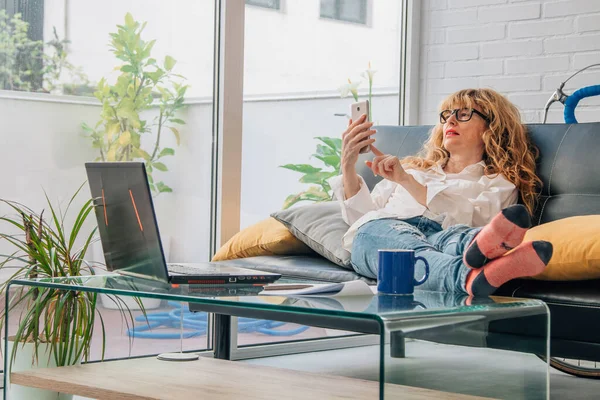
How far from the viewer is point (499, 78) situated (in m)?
4.12

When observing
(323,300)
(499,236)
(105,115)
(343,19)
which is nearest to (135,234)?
(323,300)

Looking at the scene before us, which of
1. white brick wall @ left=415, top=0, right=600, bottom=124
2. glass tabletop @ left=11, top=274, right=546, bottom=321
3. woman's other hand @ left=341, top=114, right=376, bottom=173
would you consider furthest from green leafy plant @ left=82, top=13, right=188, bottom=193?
white brick wall @ left=415, top=0, right=600, bottom=124

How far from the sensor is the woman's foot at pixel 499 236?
5.98 feet

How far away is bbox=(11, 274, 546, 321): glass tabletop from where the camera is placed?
1470mm

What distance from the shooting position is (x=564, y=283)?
7.60ft

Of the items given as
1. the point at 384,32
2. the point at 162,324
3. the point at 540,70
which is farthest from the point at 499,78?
the point at 162,324

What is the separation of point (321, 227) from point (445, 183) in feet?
1.47

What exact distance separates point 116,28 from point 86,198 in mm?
641

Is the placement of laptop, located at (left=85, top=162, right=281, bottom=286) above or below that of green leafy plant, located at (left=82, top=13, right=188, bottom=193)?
below

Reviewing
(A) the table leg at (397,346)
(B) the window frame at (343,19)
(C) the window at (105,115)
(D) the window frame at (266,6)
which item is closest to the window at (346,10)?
(B) the window frame at (343,19)

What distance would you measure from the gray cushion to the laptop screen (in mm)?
863

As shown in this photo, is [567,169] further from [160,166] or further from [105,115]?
[105,115]

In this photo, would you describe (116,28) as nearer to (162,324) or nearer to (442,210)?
(162,324)

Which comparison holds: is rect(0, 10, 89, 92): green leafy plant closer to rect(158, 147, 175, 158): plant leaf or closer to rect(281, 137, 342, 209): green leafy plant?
rect(158, 147, 175, 158): plant leaf
